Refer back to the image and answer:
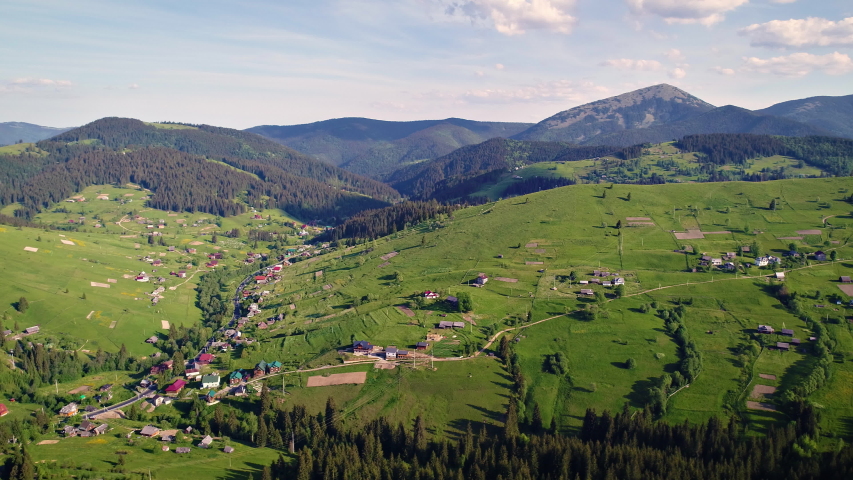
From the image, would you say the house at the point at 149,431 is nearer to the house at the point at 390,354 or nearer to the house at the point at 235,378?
the house at the point at 235,378

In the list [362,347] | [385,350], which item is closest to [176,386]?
[362,347]

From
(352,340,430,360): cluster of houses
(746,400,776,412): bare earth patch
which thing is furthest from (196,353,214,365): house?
(746,400,776,412): bare earth patch

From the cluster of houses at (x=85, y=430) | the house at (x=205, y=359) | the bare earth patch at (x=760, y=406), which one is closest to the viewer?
the cluster of houses at (x=85, y=430)

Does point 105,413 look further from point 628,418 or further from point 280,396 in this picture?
point 628,418

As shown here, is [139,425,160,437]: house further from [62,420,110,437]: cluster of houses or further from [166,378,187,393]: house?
[166,378,187,393]: house

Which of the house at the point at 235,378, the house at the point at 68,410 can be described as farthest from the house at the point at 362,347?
the house at the point at 68,410

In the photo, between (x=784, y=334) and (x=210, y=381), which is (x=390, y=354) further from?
(x=784, y=334)
